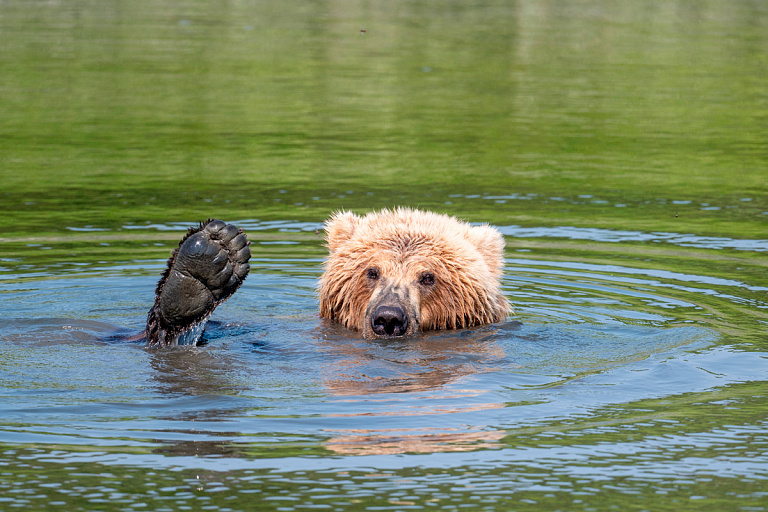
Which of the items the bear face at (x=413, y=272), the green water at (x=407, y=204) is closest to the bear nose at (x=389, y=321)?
the bear face at (x=413, y=272)

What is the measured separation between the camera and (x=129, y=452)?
5.43m

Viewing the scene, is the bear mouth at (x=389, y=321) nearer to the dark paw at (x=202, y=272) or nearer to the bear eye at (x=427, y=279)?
the bear eye at (x=427, y=279)

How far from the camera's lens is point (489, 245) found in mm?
8758

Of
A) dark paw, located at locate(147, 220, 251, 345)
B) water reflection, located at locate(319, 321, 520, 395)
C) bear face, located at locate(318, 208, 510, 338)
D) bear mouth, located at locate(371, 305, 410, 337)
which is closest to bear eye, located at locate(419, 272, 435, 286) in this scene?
bear face, located at locate(318, 208, 510, 338)

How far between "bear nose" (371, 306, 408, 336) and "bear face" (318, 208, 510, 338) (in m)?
0.19

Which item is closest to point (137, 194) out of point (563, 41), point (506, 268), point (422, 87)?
point (506, 268)

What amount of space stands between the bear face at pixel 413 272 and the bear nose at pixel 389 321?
0.63 feet

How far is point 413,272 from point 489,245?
84 centimetres

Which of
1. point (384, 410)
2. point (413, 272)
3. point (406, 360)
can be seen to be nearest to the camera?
point (384, 410)

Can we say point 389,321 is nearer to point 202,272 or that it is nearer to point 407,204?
point 202,272

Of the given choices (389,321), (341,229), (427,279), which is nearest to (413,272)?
(427,279)

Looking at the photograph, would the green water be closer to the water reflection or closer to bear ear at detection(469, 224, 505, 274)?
the water reflection

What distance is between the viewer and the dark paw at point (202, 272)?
7.00 meters

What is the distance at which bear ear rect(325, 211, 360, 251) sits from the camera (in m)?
8.67
